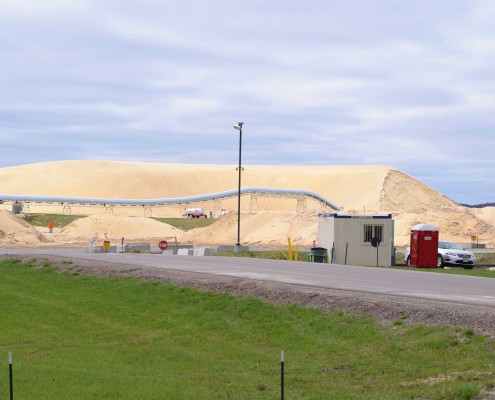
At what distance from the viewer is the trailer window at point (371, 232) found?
43.5 meters

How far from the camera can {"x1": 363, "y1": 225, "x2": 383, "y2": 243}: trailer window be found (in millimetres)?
43500

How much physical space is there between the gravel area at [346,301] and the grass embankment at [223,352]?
512 millimetres

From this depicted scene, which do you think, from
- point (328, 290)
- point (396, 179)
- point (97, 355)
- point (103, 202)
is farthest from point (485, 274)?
point (396, 179)

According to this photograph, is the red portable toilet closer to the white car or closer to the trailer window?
the white car

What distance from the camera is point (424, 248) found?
42.2 meters

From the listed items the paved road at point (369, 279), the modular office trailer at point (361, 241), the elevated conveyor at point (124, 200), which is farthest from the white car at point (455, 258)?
the elevated conveyor at point (124, 200)

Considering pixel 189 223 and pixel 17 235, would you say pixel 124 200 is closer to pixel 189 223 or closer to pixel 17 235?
pixel 189 223

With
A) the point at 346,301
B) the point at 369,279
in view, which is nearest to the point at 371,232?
the point at 369,279

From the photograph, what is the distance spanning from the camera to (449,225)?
7956cm

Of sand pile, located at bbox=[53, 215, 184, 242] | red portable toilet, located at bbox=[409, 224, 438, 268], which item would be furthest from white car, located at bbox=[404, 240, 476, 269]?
sand pile, located at bbox=[53, 215, 184, 242]

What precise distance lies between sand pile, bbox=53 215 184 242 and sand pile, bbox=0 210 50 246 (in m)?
7.18

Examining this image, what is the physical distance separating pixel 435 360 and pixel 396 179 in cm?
18492

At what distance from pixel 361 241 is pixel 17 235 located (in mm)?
41381

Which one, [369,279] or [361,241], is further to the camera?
[361,241]
